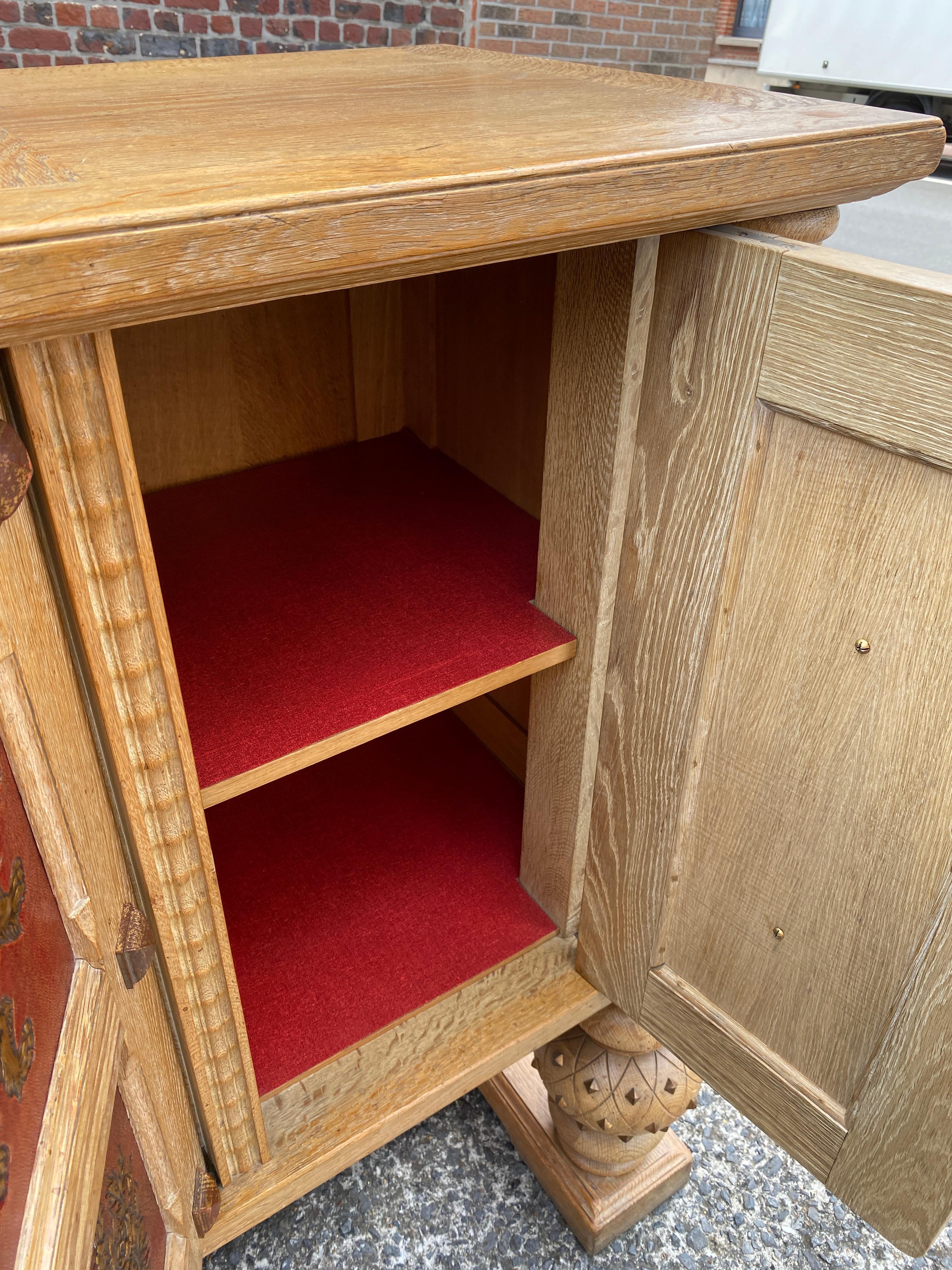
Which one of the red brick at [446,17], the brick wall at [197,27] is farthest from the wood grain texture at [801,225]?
the red brick at [446,17]

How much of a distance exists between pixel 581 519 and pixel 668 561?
0.30 feet

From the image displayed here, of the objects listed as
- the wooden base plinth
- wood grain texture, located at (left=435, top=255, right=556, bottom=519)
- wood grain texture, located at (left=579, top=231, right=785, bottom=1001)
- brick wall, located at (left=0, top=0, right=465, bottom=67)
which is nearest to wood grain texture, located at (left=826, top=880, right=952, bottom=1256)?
wood grain texture, located at (left=579, top=231, right=785, bottom=1001)

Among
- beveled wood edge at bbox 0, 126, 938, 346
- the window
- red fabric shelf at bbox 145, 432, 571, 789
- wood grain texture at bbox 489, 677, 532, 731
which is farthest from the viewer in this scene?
the window

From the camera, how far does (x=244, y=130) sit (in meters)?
0.49

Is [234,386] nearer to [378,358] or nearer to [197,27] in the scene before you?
[378,358]

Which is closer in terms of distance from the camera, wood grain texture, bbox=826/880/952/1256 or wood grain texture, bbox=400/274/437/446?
wood grain texture, bbox=826/880/952/1256

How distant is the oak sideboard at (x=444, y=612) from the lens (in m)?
0.40

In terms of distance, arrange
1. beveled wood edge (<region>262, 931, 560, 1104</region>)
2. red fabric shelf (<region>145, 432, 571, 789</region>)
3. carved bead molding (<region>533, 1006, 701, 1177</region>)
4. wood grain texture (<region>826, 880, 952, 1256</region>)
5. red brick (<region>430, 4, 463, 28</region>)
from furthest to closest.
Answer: red brick (<region>430, 4, 463, 28</region>), carved bead molding (<region>533, 1006, 701, 1177</region>), beveled wood edge (<region>262, 931, 560, 1104</region>), red fabric shelf (<region>145, 432, 571, 789</region>), wood grain texture (<region>826, 880, 952, 1256</region>)

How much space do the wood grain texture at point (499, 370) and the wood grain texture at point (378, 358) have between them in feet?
0.21

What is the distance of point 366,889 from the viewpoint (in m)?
1.00

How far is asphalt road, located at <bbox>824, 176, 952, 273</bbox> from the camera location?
8.49ft

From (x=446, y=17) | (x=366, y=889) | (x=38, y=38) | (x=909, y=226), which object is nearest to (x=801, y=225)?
(x=366, y=889)

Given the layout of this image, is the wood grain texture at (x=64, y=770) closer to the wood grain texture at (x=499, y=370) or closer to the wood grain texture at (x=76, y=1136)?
the wood grain texture at (x=76, y=1136)

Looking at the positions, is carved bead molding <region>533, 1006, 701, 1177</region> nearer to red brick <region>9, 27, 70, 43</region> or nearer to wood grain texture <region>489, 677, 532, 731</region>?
wood grain texture <region>489, 677, 532, 731</region>
